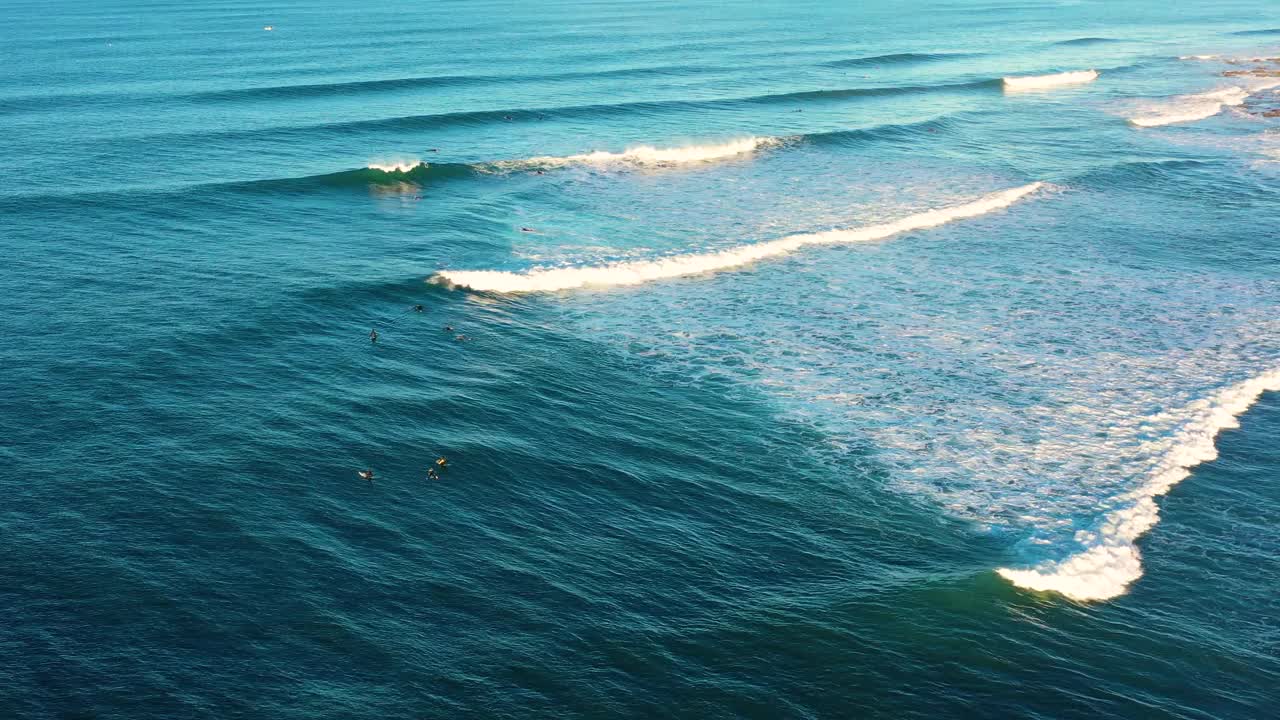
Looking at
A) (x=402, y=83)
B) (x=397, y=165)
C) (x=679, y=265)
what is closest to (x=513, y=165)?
(x=397, y=165)

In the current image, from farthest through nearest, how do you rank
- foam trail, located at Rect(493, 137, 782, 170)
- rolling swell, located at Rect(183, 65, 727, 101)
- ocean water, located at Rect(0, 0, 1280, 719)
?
rolling swell, located at Rect(183, 65, 727, 101)
foam trail, located at Rect(493, 137, 782, 170)
ocean water, located at Rect(0, 0, 1280, 719)

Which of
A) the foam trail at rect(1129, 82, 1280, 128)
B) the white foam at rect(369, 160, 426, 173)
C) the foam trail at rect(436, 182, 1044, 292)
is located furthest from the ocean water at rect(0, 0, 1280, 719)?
the foam trail at rect(1129, 82, 1280, 128)

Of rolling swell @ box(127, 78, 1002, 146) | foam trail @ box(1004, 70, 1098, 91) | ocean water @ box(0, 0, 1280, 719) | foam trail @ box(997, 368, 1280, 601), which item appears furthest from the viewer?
foam trail @ box(1004, 70, 1098, 91)

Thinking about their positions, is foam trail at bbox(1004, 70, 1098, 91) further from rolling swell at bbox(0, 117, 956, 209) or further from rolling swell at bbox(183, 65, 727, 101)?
rolling swell at bbox(183, 65, 727, 101)

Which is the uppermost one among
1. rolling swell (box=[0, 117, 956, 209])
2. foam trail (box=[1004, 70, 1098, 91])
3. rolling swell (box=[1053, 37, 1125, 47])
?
rolling swell (box=[1053, 37, 1125, 47])

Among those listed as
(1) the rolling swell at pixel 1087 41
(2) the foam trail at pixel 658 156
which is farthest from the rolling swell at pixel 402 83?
(1) the rolling swell at pixel 1087 41

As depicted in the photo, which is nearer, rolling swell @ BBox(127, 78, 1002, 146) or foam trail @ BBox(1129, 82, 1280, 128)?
rolling swell @ BBox(127, 78, 1002, 146)
